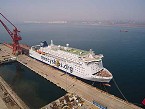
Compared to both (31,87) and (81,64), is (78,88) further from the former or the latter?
(31,87)

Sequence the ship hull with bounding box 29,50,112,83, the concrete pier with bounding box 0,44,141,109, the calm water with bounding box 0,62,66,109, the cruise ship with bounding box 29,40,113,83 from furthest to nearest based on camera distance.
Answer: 1. the cruise ship with bounding box 29,40,113,83
2. the ship hull with bounding box 29,50,112,83
3. the calm water with bounding box 0,62,66,109
4. the concrete pier with bounding box 0,44,141,109

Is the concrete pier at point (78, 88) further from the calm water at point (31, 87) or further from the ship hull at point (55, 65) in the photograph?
the calm water at point (31, 87)

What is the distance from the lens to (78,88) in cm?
4616

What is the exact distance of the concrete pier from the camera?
125 ft

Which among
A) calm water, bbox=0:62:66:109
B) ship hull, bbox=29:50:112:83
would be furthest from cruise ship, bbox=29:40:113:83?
calm water, bbox=0:62:66:109

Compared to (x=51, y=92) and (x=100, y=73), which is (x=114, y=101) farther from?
(x=51, y=92)

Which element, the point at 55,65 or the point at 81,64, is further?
the point at 55,65

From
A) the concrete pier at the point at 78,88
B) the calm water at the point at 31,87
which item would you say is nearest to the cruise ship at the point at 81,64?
the concrete pier at the point at 78,88

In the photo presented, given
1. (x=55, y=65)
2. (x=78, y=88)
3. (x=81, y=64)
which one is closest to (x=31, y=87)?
(x=55, y=65)

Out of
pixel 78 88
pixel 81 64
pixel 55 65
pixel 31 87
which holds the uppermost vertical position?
pixel 81 64

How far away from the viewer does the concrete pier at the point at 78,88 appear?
125 feet

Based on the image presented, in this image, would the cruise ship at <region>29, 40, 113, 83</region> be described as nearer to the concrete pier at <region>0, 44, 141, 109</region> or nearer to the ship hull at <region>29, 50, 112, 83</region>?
the ship hull at <region>29, 50, 112, 83</region>

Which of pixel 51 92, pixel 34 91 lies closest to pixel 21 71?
pixel 34 91

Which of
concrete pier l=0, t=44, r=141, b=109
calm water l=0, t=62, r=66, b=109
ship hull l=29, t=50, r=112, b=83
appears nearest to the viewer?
concrete pier l=0, t=44, r=141, b=109
